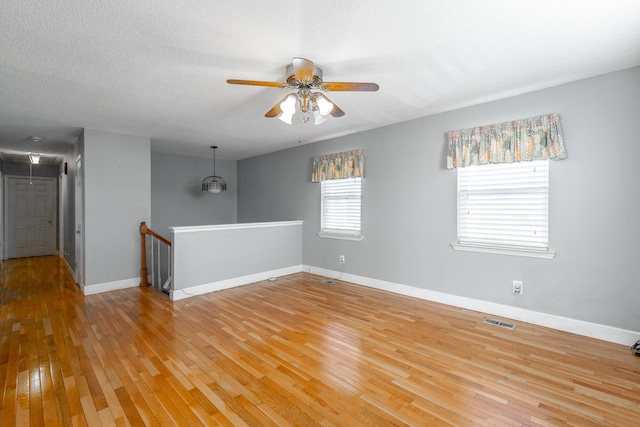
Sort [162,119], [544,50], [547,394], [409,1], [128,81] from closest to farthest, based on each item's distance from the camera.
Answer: [409,1] → [547,394] → [544,50] → [128,81] → [162,119]

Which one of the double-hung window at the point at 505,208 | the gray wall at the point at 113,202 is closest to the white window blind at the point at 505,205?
the double-hung window at the point at 505,208

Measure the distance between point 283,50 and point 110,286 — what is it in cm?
433

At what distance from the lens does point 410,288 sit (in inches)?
161

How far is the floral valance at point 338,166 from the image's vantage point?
4608 mm

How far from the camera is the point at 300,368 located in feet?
7.61

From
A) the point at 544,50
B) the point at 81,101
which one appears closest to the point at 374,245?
the point at 544,50

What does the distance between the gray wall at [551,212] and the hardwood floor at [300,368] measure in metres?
0.40

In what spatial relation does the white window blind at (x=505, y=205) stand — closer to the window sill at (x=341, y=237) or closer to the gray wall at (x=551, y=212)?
the gray wall at (x=551, y=212)

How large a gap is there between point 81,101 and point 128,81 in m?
0.93

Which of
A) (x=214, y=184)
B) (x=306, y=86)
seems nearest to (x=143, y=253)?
(x=214, y=184)

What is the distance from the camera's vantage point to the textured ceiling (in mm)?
1777

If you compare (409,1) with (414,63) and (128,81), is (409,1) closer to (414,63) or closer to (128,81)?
(414,63)

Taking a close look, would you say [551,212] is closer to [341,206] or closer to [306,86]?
[306,86]

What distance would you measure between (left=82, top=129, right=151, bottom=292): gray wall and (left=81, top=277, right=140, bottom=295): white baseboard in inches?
1.8
